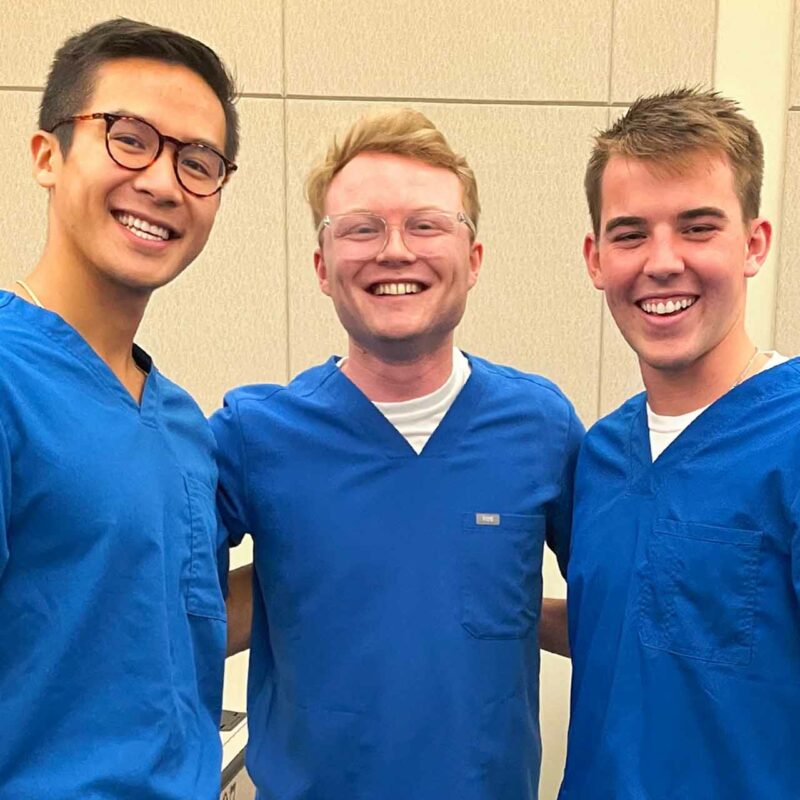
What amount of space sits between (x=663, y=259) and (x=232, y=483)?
0.77m

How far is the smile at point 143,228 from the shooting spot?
2.98 ft

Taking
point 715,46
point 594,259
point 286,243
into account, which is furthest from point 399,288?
point 715,46

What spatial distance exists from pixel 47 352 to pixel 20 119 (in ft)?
5.42

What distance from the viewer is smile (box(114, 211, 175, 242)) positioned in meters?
0.91

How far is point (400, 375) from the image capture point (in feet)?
4.35

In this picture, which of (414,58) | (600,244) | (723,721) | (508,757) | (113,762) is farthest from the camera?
(414,58)

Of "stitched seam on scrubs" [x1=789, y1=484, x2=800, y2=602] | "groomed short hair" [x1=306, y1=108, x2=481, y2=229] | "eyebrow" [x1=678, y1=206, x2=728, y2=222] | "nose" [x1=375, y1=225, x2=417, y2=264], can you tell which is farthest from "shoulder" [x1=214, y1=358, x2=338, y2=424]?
"stitched seam on scrubs" [x1=789, y1=484, x2=800, y2=602]

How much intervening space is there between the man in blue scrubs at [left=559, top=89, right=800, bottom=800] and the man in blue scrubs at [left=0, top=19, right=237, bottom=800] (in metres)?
0.55

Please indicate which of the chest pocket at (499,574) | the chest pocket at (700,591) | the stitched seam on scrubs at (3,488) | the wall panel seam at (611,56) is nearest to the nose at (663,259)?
the chest pocket at (700,591)

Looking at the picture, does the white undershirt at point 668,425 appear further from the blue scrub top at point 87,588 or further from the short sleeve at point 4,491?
the short sleeve at point 4,491

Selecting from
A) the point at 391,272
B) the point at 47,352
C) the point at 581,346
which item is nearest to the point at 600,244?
the point at 391,272

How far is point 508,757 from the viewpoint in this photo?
1215mm

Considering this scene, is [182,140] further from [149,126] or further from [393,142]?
[393,142]

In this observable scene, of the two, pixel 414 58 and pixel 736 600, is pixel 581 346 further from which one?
pixel 736 600
